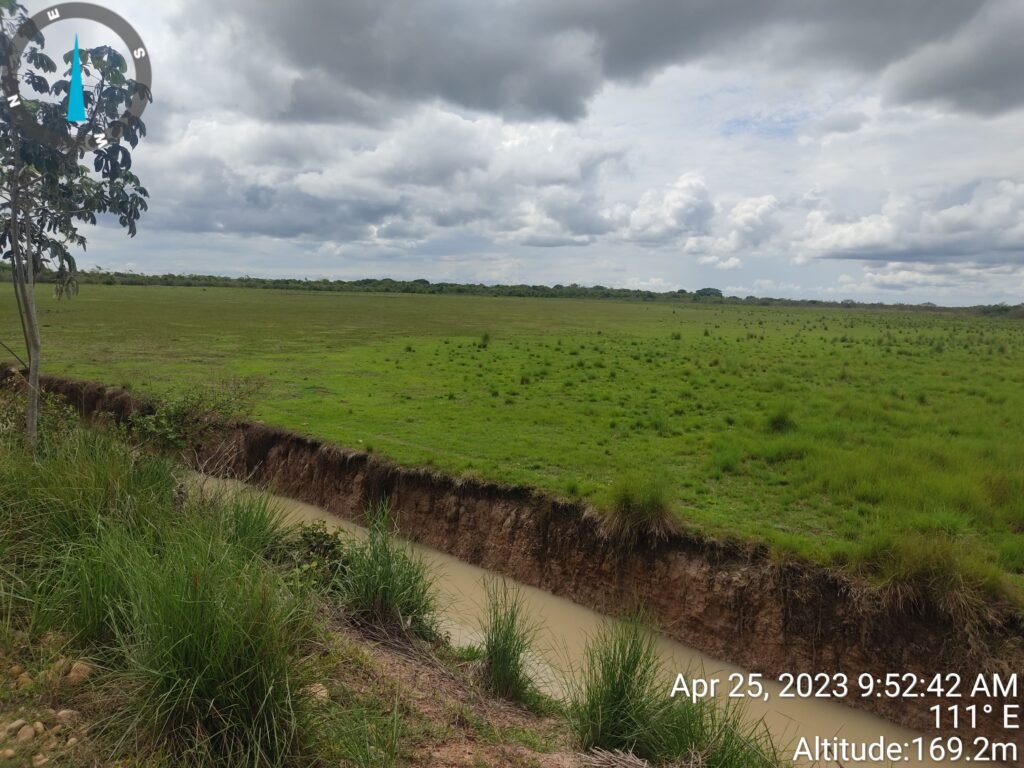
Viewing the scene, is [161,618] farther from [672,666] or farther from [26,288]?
[672,666]

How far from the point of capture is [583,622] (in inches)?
385

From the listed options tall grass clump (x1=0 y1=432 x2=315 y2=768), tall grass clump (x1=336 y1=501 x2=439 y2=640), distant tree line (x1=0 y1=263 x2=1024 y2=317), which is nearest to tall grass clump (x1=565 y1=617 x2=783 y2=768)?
tall grass clump (x1=336 y1=501 x2=439 y2=640)

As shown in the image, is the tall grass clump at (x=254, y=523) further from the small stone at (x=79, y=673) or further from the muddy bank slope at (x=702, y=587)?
the small stone at (x=79, y=673)

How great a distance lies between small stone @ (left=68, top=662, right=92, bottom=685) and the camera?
4.09m

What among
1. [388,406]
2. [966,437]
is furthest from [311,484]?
[966,437]

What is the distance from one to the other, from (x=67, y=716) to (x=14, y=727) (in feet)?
0.81

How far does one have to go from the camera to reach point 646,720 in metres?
4.83

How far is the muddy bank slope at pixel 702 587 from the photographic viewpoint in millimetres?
7531

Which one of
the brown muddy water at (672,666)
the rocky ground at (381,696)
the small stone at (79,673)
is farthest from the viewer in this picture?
the brown muddy water at (672,666)

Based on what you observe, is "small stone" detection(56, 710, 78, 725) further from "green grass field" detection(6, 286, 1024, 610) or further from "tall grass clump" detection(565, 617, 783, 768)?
"green grass field" detection(6, 286, 1024, 610)

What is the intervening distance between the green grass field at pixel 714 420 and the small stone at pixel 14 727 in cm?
837

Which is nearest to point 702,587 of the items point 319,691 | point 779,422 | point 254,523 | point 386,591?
point 386,591

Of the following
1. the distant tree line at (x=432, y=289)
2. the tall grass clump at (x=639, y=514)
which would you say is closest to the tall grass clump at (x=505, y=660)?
the tall grass clump at (x=639, y=514)

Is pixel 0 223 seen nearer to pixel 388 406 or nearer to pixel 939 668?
pixel 939 668
